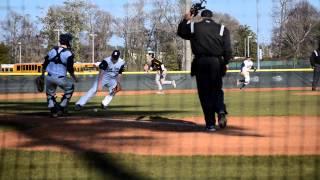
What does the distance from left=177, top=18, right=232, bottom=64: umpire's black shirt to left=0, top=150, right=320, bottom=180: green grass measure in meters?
2.44

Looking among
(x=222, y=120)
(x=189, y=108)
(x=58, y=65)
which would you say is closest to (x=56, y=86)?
(x=58, y=65)

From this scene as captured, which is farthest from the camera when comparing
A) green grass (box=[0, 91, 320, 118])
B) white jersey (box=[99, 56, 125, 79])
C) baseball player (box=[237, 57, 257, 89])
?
baseball player (box=[237, 57, 257, 89])

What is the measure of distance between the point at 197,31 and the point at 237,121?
2753 mm

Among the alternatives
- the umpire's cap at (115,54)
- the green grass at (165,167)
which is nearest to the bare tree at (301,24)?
the green grass at (165,167)

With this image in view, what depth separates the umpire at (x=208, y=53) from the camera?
7.91 metres

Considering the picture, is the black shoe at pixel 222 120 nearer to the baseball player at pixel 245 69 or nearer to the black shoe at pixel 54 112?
the black shoe at pixel 54 112

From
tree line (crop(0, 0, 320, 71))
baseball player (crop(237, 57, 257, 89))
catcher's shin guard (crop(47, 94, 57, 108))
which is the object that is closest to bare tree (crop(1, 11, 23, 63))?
tree line (crop(0, 0, 320, 71))

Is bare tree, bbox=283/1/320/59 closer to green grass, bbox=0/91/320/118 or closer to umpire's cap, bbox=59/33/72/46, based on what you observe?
green grass, bbox=0/91/320/118

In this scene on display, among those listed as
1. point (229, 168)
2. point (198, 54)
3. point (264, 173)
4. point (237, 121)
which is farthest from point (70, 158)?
point (237, 121)

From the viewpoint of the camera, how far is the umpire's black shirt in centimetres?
791

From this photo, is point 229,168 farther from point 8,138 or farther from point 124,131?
point 8,138

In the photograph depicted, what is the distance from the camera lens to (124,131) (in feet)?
26.9

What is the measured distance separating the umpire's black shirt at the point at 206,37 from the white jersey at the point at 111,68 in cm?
552

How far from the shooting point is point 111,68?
1337 cm
